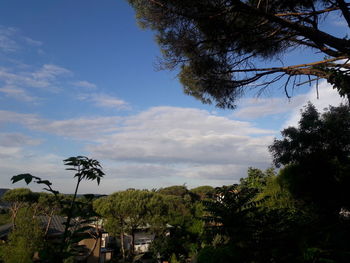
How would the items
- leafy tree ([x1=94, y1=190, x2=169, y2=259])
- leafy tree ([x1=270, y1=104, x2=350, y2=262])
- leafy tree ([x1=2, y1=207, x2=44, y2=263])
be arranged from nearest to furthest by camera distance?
leafy tree ([x1=270, y1=104, x2=350, y2=262]) < leafy tree ([x1=2, y1=207, x2=44, y2=263]) < leafy tree ([x1=94, y1=190, x2=169, y2=259])

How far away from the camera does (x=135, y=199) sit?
23.9 meters

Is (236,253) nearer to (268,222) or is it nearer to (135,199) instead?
(268,222)

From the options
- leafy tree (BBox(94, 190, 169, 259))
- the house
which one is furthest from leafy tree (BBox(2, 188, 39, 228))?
leafy tree (BBox(94, 190, 169, 259))

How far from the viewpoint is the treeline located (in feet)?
10.8

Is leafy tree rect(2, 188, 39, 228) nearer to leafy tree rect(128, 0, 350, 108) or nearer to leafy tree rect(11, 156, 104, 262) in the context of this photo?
leafy tree rect(128, 0, 350, 108)

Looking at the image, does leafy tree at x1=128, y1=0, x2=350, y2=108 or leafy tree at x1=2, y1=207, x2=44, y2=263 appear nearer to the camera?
leafy tree at x1=128, y1=0, x2=350, y2=108

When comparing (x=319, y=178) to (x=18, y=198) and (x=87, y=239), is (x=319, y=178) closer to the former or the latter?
(x=87, y=239)

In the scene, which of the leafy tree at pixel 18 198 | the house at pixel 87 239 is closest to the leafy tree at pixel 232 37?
the house at pixel 87 239

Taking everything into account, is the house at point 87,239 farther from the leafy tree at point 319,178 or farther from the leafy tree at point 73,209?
the leafy tree at point 73,209

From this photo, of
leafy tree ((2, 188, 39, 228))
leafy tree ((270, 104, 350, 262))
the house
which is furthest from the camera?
leafy tree ((2, 188, 39, 228))

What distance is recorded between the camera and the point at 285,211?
449 centimetres

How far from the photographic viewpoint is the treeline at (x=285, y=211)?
328cm

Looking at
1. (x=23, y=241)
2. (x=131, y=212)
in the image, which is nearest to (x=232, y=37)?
(x=23, y=241)

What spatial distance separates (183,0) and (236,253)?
18.3 feet
